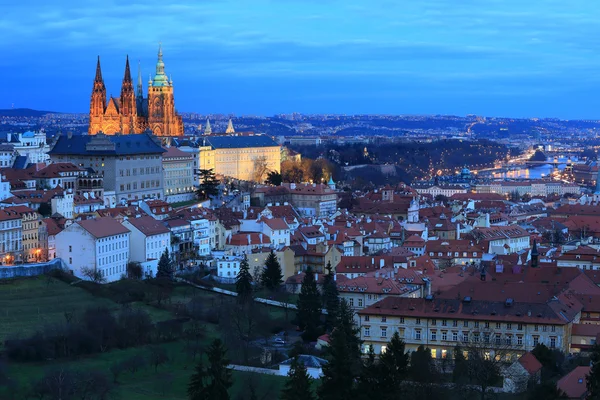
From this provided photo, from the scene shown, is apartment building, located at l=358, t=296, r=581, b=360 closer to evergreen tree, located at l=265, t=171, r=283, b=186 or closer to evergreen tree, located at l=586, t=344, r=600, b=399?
evergreen tree, located at l=586, t=344, r=600, b=399

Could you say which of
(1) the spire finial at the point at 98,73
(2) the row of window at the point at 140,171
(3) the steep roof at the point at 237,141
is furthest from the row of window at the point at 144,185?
(1) the spire finial at the point at 98,73

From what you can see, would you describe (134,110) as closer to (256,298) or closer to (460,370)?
(256,298)

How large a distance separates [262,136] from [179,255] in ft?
157

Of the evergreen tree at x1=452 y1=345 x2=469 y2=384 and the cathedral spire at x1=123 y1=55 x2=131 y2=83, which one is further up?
the cathedral spire at x1=123 y1=55 x2=131 y2=83

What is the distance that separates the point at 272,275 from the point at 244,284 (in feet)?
9.02

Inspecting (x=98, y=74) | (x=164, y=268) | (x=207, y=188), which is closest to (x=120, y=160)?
(x=207, y=188)

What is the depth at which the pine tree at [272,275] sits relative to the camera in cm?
5212

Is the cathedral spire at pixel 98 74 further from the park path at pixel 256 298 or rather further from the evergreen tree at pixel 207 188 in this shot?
the park path at pixel 256 298

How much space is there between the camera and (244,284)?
49.8 meters

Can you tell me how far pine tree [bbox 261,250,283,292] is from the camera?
52.1m

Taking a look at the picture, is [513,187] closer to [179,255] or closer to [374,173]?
[374,173]

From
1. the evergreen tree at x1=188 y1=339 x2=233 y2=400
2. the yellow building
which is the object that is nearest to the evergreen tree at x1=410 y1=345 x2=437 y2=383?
the evergreen tree at x1=188 y1=339 x2=233 y2=400

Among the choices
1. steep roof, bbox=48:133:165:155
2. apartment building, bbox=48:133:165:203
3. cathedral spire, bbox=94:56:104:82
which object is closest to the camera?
apartment building, bbox=48:133:165:203

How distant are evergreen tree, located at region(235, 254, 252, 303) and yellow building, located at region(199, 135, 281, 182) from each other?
36.7 metres
